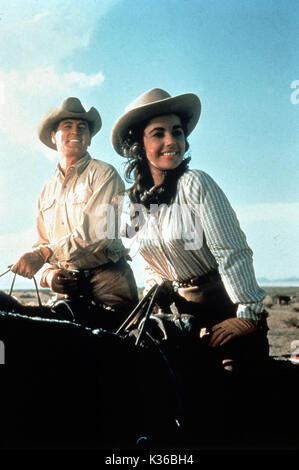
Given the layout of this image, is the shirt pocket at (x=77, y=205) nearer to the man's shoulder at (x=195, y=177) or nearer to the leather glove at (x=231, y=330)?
the man's shoulder at (x=195, y=177)

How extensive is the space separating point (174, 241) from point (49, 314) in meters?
0.57

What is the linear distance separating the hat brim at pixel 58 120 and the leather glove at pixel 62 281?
2.83 ft

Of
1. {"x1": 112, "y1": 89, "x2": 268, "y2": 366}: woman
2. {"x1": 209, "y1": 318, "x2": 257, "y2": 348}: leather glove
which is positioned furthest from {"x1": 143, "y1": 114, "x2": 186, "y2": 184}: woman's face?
{"x1": 209, "y1": 318, "x2": 257, "y2": 348}: leather glove

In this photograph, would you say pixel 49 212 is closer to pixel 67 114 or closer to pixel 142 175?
pixel 67 114

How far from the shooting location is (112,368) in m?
1.10

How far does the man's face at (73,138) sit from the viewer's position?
2619mm

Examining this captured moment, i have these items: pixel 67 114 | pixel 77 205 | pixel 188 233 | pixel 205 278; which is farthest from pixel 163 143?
pixel 67 114

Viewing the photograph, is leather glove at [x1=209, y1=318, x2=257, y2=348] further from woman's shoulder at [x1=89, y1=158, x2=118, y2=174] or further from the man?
woman's shoulder at [x1=89, y1=158, x2=118, y2=174]

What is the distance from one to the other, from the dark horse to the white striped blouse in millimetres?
259

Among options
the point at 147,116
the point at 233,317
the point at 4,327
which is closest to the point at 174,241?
the point at 233,317

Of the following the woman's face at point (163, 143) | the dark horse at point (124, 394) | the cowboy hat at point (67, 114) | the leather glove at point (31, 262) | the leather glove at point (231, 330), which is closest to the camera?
the dark horse at point (124, 394)

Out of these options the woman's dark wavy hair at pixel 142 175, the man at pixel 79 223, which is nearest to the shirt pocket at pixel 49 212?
the man at pixel 79 223

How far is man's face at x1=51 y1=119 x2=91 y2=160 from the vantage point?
2619 mm

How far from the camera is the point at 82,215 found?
2.45 meters
